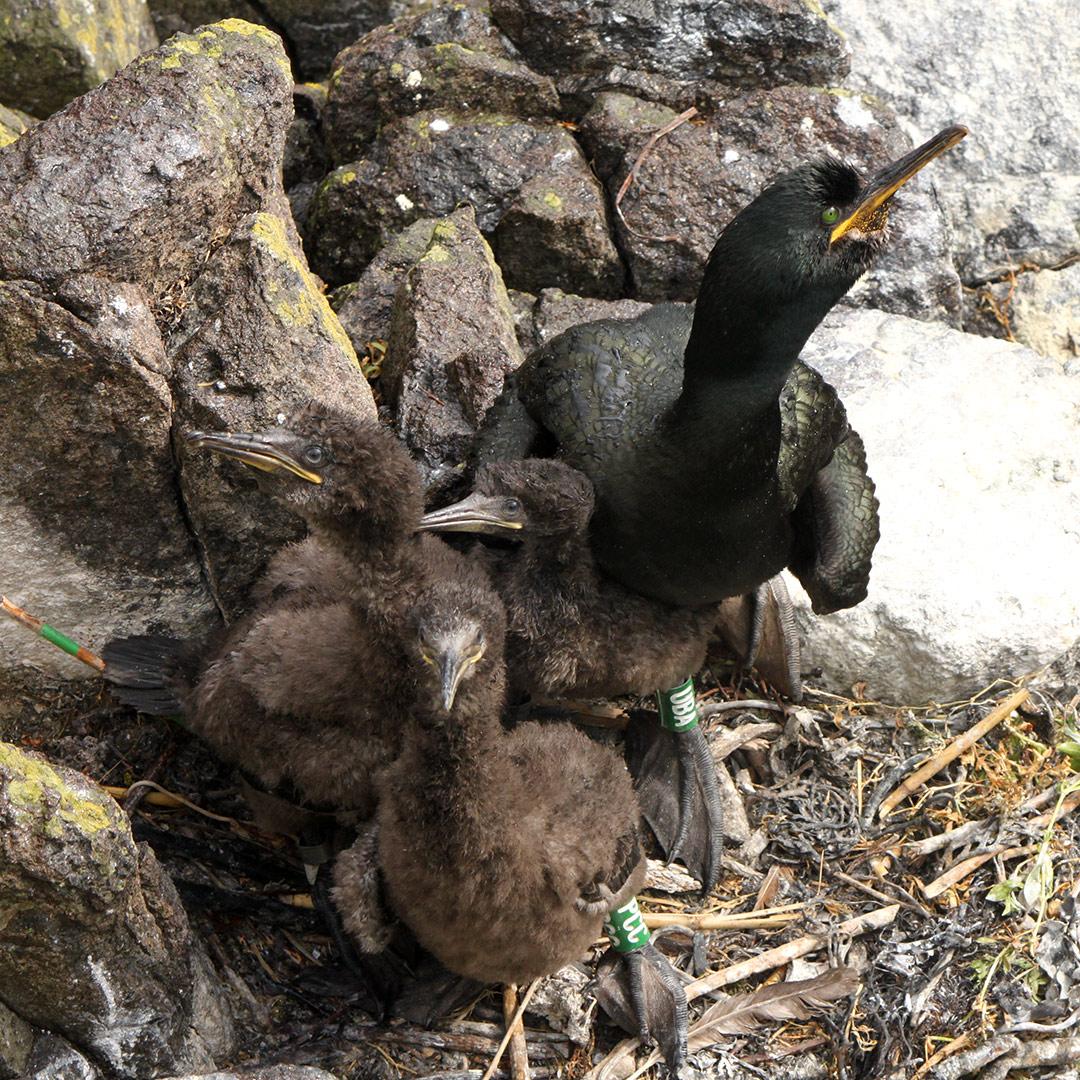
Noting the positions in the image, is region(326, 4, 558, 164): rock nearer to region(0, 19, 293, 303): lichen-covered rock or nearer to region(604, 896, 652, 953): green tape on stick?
region(0, 19, 293, 303): lichen-covered rock

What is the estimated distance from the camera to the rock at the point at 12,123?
465cm

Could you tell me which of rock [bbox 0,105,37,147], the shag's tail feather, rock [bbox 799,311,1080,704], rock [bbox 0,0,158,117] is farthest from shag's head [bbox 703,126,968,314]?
rock [bbox 0,0,158,117]

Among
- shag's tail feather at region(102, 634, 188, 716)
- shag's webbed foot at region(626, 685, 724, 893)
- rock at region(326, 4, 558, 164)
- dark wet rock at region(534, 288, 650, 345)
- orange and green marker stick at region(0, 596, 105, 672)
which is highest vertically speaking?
rock at region(326, 4, 558, 164)

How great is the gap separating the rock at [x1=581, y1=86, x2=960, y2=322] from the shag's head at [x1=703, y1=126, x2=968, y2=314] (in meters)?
1.69

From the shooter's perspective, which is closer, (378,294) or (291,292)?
(291,292)

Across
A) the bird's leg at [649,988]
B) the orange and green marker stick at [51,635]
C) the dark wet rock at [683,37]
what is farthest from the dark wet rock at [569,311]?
the bird's leg at [649,988]

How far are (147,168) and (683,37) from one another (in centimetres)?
245

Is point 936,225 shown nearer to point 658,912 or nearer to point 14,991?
point 658,912

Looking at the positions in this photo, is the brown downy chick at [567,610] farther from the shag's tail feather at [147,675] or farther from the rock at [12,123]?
the rock at [12,123]

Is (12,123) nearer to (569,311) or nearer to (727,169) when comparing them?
(569,311)

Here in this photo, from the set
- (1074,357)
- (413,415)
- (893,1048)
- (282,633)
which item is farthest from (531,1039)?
(1074,357)

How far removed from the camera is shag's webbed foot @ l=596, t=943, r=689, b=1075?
409cm

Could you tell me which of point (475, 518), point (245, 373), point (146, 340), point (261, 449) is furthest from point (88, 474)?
point (475, 518)

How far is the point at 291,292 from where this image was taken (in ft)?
13.9
